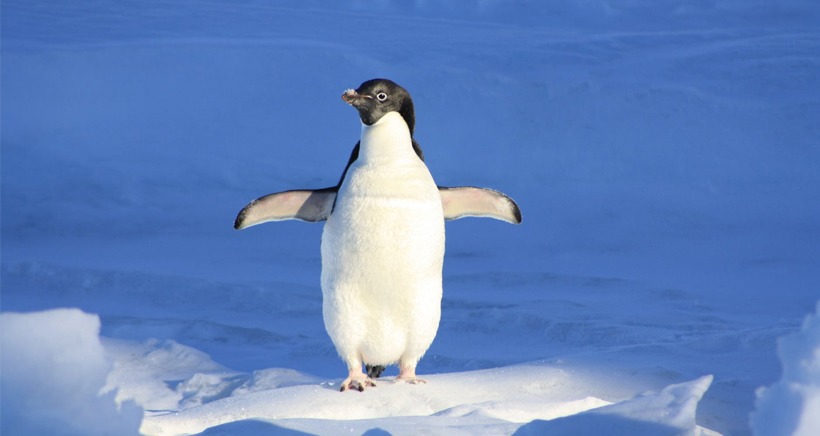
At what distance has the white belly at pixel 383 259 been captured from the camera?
2836 mm

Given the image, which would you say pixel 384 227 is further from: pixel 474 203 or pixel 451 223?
pixel 451 223

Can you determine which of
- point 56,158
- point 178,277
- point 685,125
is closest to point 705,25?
point 685,125

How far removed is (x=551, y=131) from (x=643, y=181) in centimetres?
103

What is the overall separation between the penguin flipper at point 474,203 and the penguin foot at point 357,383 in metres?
0.45

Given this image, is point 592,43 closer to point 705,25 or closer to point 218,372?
point 705,25

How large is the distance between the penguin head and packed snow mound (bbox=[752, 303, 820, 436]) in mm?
1047

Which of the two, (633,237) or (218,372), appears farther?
(633,237)

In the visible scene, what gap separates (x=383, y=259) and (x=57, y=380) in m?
0.95

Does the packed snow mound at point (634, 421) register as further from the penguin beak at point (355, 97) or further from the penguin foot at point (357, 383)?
the penguin beak at point (355, 97)

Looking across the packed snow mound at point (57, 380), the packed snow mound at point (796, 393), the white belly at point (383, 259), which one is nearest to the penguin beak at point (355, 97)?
the white belly at point (383, 259)

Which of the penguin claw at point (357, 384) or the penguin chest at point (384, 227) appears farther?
the penguin claw at point (357, 384)

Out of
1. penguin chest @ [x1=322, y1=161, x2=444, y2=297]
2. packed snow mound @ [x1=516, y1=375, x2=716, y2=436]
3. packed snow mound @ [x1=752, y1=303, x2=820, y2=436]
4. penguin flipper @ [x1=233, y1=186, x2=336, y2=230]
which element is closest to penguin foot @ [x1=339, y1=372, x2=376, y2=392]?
penguin chest @ [x1=322, y1=161, x2=444, y2=297]

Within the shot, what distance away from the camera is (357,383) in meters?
2.97

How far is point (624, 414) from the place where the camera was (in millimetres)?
2275
